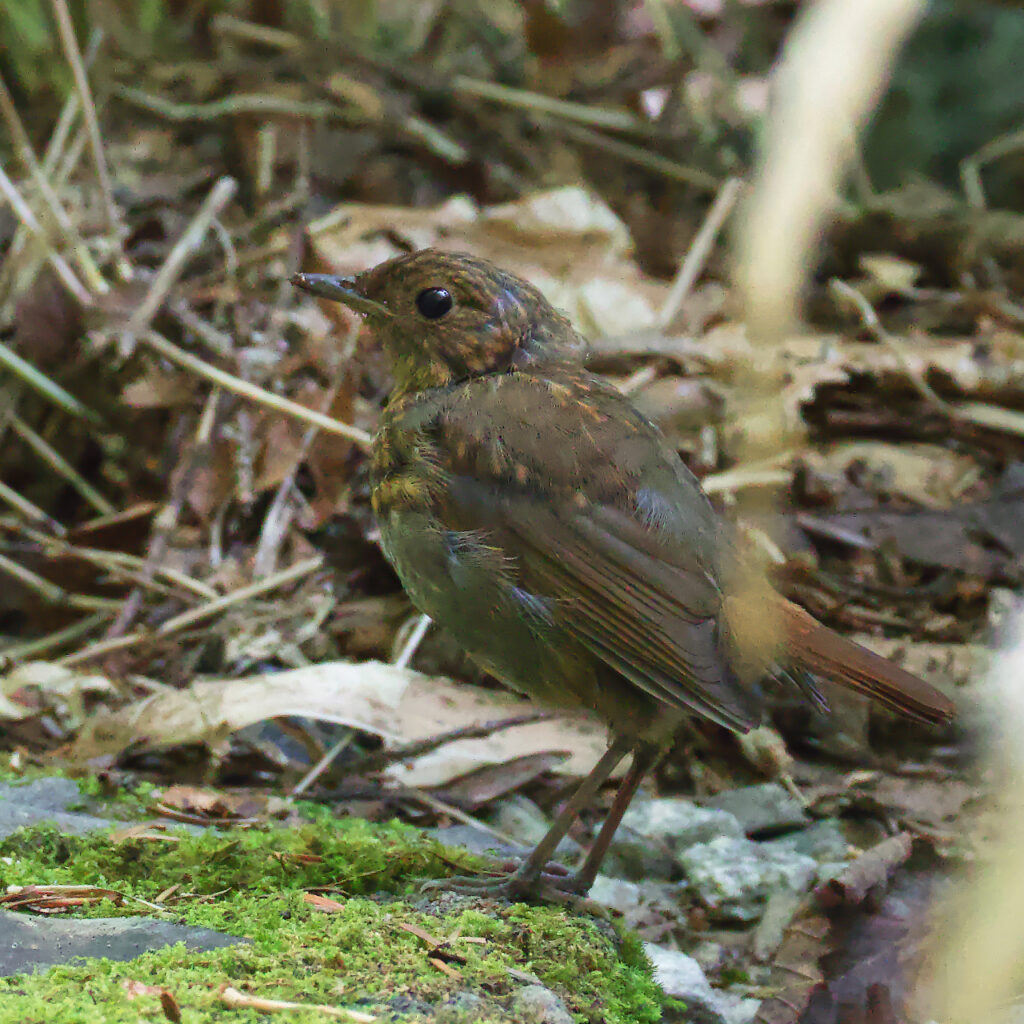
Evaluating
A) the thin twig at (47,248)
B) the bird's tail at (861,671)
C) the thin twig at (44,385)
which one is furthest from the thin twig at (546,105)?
the bird's tail at (861,671)

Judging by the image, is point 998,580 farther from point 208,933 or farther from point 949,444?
point 208,933

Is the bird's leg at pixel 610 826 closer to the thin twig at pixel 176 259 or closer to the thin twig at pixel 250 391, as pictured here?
the thin twig at pixel 250 391

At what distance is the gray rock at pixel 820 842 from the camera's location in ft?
9.05

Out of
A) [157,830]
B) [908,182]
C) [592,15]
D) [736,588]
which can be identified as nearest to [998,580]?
[736,588]

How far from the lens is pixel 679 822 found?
2916mm

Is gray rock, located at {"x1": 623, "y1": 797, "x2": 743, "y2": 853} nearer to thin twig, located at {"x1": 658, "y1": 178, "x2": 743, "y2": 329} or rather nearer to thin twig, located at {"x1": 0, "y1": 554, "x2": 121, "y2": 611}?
thin twig, located at {"x1": 0, "y1": 554, "x2": 121, "y2": 611}

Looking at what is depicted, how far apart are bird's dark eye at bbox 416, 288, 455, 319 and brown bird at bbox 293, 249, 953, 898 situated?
24 cm

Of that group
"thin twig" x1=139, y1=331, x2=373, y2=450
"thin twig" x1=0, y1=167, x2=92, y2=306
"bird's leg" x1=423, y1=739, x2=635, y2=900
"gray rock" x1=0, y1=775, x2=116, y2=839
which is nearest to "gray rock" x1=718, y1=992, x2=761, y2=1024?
"bird's leg" x1=423, y1=739, x2=635, y2=900

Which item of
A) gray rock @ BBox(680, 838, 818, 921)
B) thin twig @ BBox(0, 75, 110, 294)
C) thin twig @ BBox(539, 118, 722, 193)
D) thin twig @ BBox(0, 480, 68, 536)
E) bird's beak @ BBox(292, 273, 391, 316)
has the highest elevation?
thin twig @ BBox(539, 118, 722, 193)

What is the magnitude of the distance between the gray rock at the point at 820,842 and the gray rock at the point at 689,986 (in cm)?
55

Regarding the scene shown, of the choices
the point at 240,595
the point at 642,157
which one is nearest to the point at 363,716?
the point at 240,595

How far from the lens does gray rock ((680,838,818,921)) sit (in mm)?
2662

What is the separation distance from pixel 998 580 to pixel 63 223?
11.5 feet

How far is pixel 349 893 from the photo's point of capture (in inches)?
86.0
